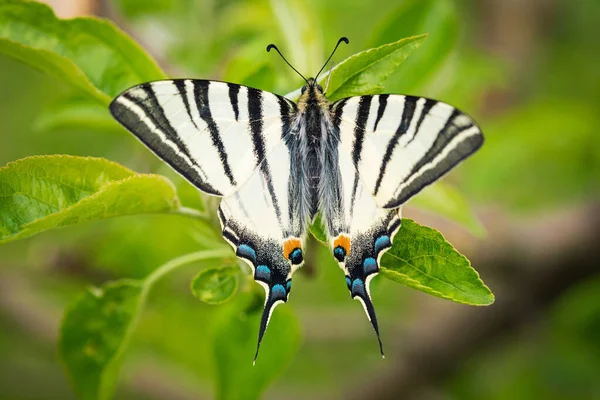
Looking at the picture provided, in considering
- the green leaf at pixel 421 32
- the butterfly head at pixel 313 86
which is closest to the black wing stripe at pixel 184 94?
the butterfly head at pixel 313 86

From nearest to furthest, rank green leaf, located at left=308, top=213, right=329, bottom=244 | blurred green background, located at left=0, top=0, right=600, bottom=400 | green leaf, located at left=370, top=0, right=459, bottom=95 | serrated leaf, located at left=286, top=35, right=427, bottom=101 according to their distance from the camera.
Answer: serrated leaf, located at left=286, top=35, right=427, bottom=101, green leaf, located at left=308, top=213, right=329, bottom=244, green leaf, located at left=370, top=0, right=459, bottom=95, blurred green background, located at left=0, top=0, right=600, bottom=400

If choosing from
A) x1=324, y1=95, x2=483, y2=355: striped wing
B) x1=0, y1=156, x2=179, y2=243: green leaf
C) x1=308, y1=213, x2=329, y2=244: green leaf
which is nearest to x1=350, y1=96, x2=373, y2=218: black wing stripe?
x1=324, y1=95, x2=483, y2=355: striped wing

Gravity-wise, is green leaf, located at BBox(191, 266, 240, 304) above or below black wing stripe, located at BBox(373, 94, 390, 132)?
below

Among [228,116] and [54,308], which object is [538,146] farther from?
[54,308]

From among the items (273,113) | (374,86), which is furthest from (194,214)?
(374,86)

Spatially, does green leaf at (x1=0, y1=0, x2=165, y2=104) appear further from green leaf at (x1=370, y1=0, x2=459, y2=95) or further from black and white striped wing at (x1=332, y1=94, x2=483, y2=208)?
green leaf at (x1=370, y1=0, x2=459, y2=95)

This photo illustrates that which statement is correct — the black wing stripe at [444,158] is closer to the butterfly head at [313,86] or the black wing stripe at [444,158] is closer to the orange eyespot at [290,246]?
the orange eyespot at [290,246]
